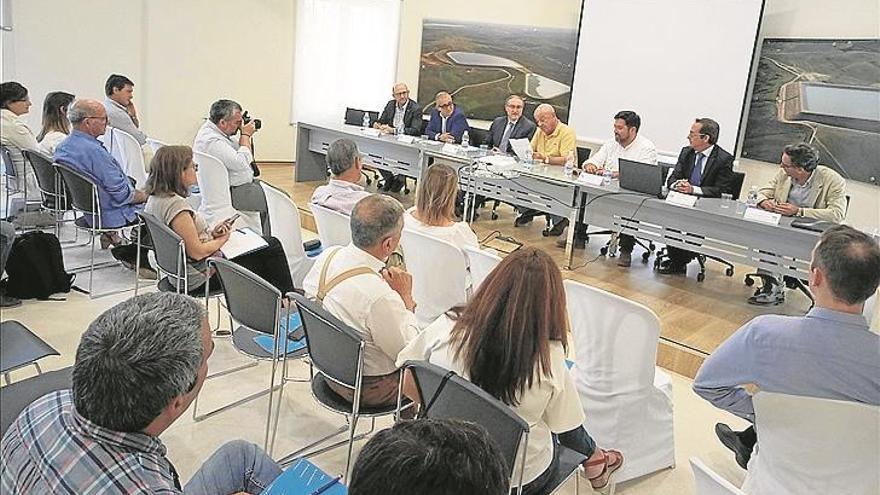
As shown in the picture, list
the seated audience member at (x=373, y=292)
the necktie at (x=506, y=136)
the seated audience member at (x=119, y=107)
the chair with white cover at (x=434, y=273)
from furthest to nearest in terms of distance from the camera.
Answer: the necktie at (x=506, y=136)
the seated audience member at (x=119, y=107)
the chair with white cover at (x=434, y=273)
the seated audience member at (x=373, y=292)

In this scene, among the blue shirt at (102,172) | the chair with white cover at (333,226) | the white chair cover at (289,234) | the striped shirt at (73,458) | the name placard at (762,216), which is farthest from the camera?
the name placard at (762,216)

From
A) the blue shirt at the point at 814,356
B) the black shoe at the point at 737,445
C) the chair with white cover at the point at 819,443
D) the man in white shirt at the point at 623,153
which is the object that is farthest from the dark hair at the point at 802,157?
the chair with white cover at the point at 819,443

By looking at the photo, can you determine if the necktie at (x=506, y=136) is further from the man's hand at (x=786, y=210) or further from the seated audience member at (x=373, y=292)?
the seated audience member at (x=373, y=292)

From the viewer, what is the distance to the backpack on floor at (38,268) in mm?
3422

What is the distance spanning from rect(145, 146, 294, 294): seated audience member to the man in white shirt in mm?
2807

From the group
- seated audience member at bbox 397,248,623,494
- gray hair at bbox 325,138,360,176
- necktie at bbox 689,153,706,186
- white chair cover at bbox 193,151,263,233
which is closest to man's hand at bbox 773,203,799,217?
necktie at bbox 689,153,706,186

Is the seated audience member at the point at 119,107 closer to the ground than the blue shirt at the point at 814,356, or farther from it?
farther from it

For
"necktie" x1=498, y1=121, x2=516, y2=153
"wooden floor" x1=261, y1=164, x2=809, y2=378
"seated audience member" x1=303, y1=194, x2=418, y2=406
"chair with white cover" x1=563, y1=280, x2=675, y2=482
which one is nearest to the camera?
"seated audience member" x1=303, y1=194, x2=418, y2=406

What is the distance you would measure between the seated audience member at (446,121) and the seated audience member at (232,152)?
91.4 inches

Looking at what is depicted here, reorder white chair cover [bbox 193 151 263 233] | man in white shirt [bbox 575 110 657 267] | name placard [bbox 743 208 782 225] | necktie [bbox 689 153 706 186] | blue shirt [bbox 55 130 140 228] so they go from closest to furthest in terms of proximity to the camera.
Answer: blue shirt [bbox 55 130 140 228] → name placard [bbox 743 208 782 225] → white chair cover [bbox 193 151 263 233] → necktie [bbox 689 153 706 186] → man in white shirt [bbox 575 110 657 267]

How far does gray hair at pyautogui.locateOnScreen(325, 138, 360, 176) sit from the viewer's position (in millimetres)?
3600

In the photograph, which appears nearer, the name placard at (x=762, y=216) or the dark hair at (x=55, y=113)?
the name placard at (x=762, y=216)

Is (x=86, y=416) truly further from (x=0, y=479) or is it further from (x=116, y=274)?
(x=116, y=274)

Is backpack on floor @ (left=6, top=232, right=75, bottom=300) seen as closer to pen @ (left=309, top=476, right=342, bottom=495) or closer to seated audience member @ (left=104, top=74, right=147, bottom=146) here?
seated audience member @ (left=104, top=74, right=147, bottom=146)
